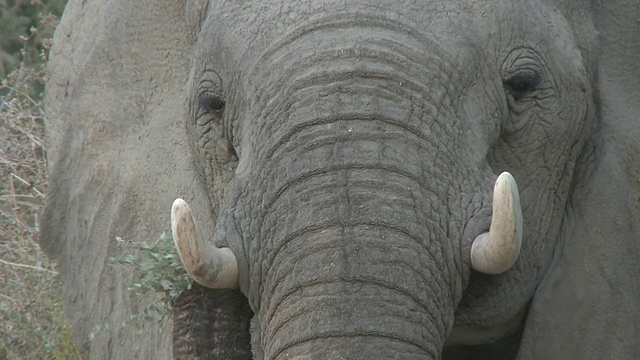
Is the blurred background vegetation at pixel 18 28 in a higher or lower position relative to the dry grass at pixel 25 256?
higher

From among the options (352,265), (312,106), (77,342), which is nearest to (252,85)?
(312,106)

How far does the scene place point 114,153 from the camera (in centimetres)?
480

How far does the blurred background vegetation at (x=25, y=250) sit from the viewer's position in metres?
5.94

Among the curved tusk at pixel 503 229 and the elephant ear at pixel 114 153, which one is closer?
the curved tusk at pixel 503 229

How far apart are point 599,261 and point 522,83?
47 cm

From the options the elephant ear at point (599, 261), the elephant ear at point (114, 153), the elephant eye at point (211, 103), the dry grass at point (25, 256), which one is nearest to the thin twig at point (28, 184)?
the dry grass at point (25, 256)

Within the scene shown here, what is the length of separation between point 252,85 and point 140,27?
815 mm

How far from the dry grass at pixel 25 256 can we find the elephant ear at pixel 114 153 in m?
0.84

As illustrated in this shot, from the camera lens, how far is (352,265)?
368 cm

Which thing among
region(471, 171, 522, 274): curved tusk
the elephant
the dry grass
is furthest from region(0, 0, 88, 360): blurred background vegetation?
region(471, 171, 522, 274): curved tusk

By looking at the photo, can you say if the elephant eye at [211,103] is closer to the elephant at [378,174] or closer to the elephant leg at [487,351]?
the elephant at [378,174]

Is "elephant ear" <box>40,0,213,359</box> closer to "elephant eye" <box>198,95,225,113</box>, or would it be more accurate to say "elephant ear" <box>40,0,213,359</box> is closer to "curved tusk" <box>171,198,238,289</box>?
"elephant eye" <box>198,95,225,113</box>

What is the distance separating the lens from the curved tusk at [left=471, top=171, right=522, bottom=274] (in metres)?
3.65

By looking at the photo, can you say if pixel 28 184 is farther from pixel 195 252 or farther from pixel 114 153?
pixel 195 252
